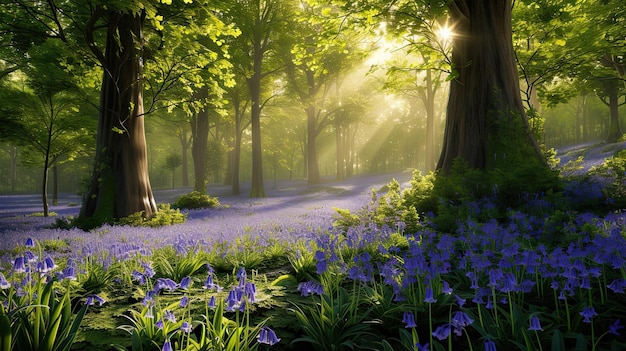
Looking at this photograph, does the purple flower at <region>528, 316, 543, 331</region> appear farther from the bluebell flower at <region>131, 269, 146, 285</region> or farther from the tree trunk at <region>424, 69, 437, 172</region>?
the tree trunk at <region>424, 69, 437, 172</region>

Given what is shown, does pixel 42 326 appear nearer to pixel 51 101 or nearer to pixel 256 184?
pixel 51 101

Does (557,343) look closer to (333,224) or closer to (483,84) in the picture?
(333,224)

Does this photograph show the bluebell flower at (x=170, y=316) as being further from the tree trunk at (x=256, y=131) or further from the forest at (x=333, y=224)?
the tree trunk at (x=256, y=131)

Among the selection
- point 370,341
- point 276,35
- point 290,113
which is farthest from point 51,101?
point 290,113

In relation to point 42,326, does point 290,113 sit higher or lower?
→ higher

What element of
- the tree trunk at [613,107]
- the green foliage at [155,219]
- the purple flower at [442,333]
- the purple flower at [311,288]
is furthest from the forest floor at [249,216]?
the purple flower at [442,333]

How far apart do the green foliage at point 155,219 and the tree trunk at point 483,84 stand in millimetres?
7555

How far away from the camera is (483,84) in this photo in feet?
27.8

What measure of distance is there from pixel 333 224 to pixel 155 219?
5.13 m

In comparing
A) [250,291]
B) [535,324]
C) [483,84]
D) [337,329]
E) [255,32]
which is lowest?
[337,329]

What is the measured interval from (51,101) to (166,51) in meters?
8.91

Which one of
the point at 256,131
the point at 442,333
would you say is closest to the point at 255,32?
the point at 256,131

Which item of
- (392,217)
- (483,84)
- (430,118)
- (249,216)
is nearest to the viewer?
(392,217)

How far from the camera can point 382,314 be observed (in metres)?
2.74
